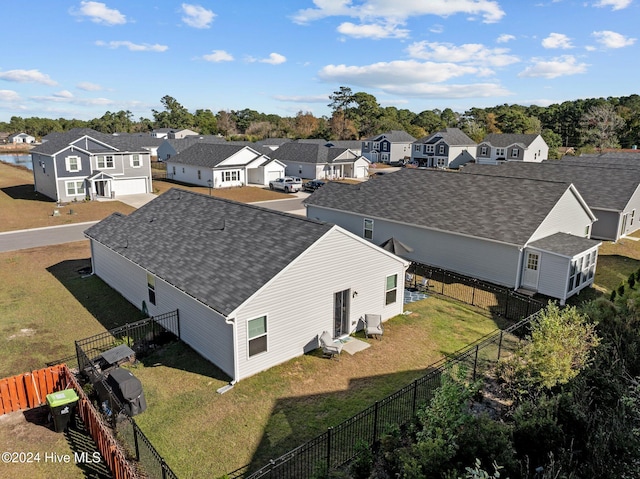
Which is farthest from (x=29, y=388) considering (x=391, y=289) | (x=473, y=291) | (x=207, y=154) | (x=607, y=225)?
(x=207, y=154)

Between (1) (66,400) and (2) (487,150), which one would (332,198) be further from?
(2) (487,150)

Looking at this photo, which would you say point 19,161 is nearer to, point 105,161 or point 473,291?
point 105,161

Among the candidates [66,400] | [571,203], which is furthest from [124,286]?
[571,203]

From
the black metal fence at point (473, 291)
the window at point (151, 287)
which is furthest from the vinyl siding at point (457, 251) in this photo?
the window at point (151, 287)

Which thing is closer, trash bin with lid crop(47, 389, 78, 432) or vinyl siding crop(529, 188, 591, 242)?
trash bin with lid crop(47, 389, 78, 432)

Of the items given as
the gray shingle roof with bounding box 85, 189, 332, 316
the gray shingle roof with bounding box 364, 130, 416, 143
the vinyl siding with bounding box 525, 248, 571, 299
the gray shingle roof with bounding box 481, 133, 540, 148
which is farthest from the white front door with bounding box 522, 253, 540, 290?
the gray shingle roof with bounding box 364, 130, 416, 143

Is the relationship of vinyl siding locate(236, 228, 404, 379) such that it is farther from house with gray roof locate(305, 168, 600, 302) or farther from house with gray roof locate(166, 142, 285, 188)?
house with gray roof locate(166, 142, 285, 188)
